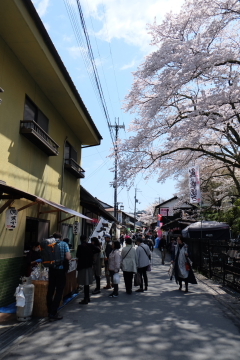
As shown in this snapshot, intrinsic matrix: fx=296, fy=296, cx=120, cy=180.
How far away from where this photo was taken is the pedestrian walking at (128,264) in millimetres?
9328

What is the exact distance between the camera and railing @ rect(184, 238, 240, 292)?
962 cm

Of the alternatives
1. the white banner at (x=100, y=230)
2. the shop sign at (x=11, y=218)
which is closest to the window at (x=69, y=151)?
the white banner at (x=100, y=230)

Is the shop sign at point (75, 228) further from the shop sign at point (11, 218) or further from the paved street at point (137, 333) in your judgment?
the shop sign at point (11, 218)

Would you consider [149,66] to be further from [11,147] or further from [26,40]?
[11,147]

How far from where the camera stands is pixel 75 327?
5750 millimetres

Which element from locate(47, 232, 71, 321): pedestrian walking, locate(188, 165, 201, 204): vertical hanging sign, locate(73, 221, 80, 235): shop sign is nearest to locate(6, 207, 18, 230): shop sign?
locate(47, 232, 71, 321): pedestrian walking

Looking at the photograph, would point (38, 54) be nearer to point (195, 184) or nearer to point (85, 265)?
point (85, 265)

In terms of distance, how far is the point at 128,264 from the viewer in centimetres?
937

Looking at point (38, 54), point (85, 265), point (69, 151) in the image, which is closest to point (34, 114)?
point (38, 54)

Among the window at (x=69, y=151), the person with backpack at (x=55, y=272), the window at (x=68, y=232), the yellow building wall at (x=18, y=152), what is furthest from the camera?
the window at (x=69, y=151)

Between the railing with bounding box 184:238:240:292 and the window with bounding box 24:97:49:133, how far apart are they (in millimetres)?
7194

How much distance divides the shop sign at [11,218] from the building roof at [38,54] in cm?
398

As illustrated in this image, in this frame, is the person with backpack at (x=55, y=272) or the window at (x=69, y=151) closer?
the person with backpack at (x=55, y=272)

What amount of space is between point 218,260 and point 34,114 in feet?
29.7
